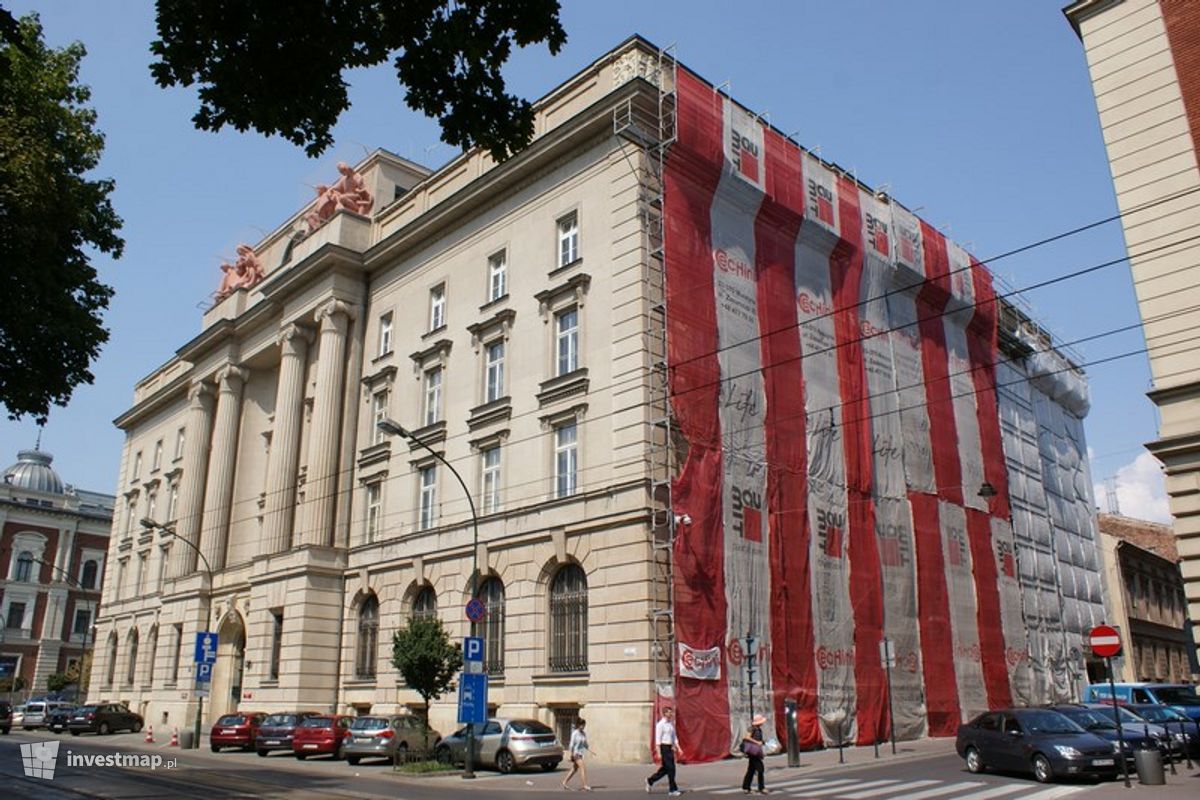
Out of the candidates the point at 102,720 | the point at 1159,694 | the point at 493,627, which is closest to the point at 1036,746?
the point at 1159,694

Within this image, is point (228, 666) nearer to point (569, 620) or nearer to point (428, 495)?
point (428, 495)

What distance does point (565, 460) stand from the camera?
3039 centimetres

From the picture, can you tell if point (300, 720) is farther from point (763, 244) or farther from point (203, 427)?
point (203, 427)

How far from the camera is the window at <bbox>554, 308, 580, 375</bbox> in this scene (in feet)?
101

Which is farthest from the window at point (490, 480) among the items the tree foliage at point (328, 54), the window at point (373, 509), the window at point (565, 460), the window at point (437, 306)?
the tree foliage at point (328, 54)

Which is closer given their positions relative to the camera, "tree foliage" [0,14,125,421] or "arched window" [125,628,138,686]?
"tree foliage" [0,14,125,421]

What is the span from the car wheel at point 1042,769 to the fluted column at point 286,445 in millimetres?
31937

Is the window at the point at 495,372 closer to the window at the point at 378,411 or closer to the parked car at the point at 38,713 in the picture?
the window at the point at 378,411

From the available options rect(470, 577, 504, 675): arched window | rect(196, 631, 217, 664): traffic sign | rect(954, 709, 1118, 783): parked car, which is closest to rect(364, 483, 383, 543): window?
rect(196, 631, 217, 664): traffic sign

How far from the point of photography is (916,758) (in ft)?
87.7

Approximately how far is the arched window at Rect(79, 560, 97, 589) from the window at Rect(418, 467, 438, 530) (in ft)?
254

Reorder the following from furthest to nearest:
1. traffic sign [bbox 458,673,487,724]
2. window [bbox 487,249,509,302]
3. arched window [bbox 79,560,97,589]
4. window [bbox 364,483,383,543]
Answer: arched window [bbox 79,560,97,589] → window [bbox 364,483,383,543] → window [bbox 487,249,509,302] → traffic sign [bbox 458,673,487,724]

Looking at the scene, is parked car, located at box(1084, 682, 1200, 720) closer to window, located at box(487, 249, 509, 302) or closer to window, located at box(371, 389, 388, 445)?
window, located at box(487, 249, 509, 302)

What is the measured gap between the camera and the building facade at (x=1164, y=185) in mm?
18938
